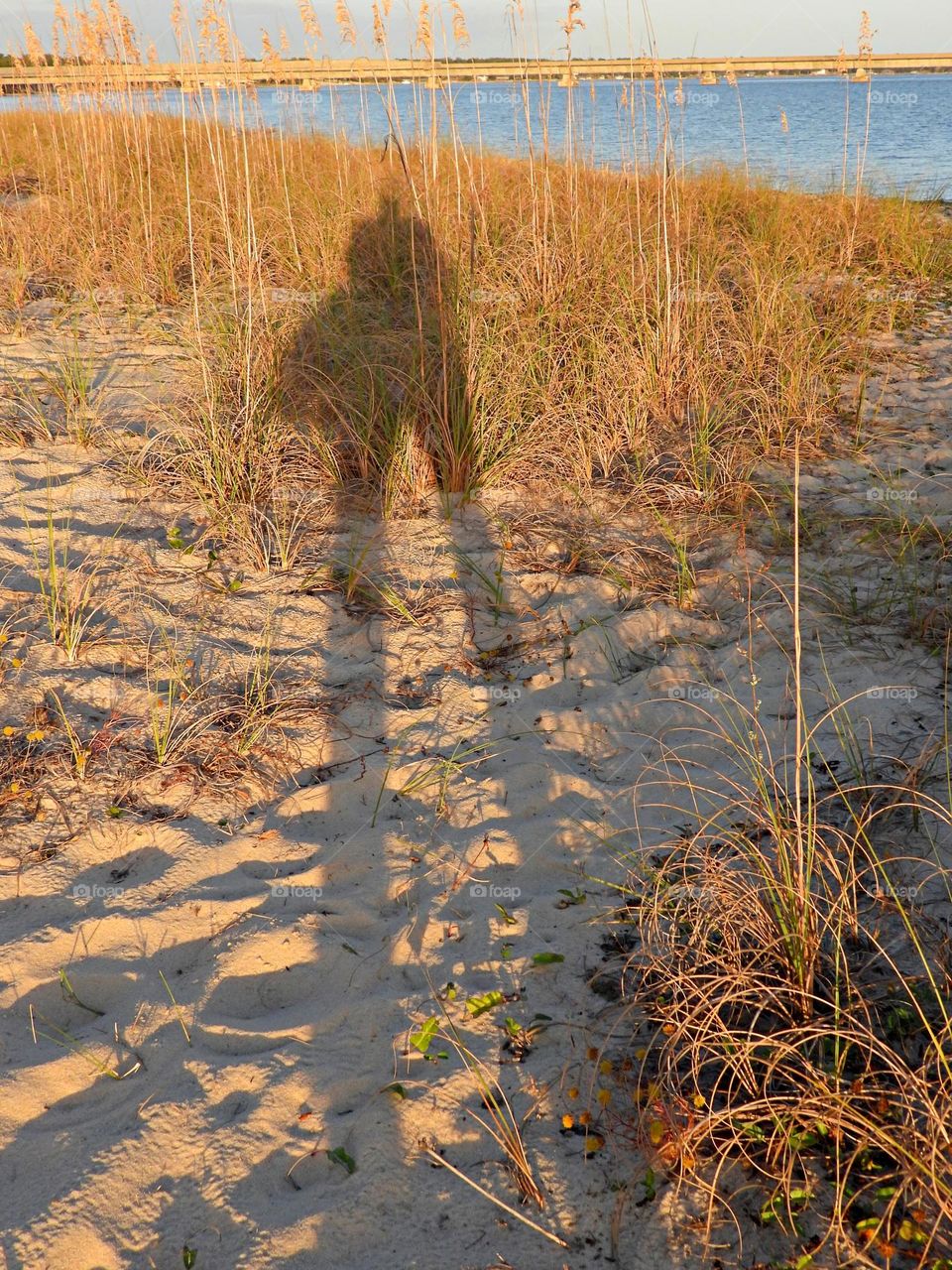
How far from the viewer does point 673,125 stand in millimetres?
19406

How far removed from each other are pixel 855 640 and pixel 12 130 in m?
9.55

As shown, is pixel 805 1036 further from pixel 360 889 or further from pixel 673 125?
pixel 673 125
